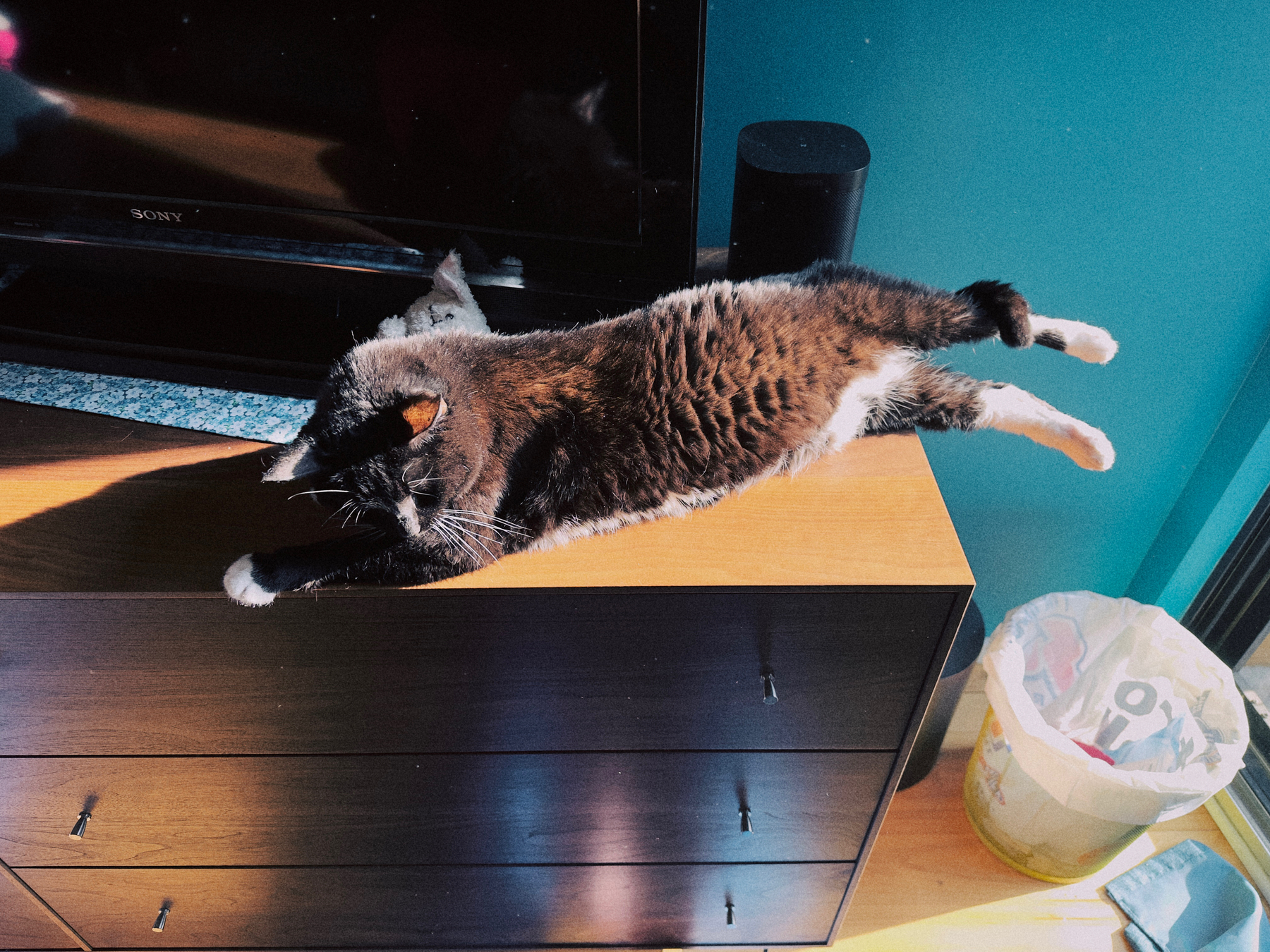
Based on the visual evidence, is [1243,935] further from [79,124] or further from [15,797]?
[79,124]

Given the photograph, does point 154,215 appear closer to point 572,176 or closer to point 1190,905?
point 572,176

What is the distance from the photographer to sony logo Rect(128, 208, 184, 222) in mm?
889

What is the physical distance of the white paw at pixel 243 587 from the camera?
2.16 ft

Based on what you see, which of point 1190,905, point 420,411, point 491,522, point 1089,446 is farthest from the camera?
point 1190,905

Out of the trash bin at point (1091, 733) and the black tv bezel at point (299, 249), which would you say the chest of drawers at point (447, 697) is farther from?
the trash bin at point (1091, 733)

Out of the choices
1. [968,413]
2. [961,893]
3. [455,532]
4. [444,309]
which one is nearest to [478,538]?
[455,532]

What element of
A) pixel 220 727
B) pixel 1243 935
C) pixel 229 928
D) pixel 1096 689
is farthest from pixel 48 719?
pixel 1243 935

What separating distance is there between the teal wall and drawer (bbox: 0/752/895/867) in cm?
65

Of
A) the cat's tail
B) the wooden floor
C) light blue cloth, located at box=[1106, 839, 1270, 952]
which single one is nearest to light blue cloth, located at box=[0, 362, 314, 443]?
the cat's tail

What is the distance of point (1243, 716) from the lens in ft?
3.62

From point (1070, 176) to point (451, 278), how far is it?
851 millimetres

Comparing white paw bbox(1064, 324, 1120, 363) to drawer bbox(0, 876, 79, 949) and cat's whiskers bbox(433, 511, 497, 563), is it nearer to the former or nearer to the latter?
cat's whiskers bbox(433, 511, 497, 563)

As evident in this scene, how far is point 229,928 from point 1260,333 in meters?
1.77

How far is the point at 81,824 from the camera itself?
906 millimetres
